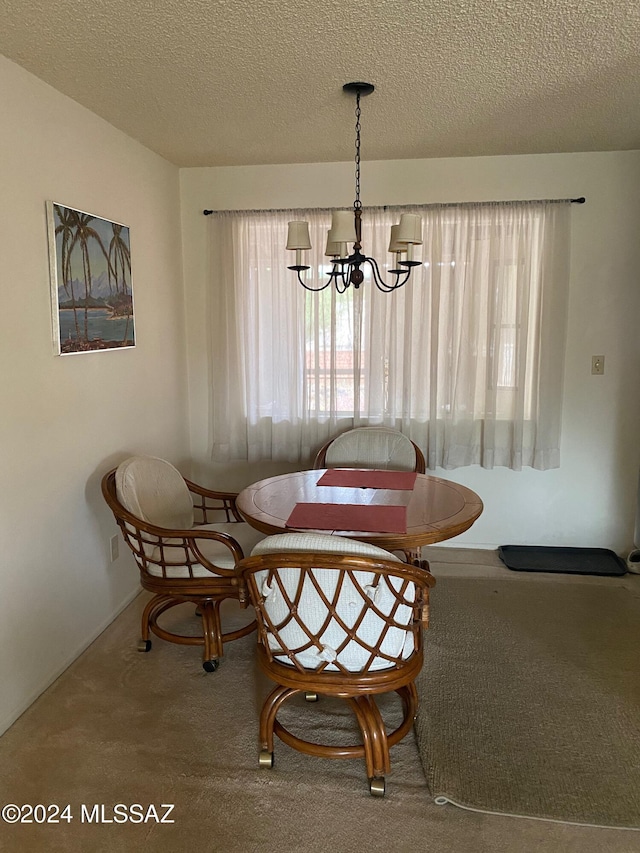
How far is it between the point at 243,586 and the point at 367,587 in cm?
42

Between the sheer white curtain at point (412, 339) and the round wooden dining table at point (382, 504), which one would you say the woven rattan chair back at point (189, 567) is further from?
the sheer white curtain at point (412, 339)

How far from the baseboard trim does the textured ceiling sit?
2403 millimetres

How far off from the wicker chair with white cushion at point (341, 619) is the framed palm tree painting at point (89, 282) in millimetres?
1455

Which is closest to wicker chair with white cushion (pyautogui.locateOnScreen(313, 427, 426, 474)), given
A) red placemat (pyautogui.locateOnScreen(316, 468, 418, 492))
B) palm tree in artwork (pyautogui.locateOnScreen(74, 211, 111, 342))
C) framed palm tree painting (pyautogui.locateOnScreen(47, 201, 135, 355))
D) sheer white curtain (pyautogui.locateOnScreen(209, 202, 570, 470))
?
red placemat (pyautogui.locateOnScreen(316, 468, 418, 492))

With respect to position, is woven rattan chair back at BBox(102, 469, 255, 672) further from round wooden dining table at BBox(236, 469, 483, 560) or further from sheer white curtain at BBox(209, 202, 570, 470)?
sheer white curtain at BBox(209, 202, 570, 470)

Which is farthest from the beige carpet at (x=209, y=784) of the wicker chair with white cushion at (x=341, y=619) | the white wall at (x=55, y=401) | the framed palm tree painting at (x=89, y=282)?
the framed palm tree painting at (x=89, y=282)

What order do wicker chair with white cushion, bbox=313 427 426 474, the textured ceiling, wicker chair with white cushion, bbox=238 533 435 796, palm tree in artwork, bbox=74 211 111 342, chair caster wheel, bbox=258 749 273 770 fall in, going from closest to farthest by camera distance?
1. wicker chair with white cushion, bbox=238 533 435 796
2. the textured ceiling
3. chair caster wheel, bbox=258 749 273 770
4. palm tree in artwork, bbox=74 211 111 342
5. wicker chair with white cushion, bbox=313 427 426 474

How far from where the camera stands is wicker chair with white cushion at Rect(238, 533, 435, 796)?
165cm

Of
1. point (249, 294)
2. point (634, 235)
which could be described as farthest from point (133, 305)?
point (634, 235)

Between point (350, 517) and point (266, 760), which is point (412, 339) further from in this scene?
point (266, 760)

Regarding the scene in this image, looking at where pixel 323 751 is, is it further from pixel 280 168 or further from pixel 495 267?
pixel 280 168

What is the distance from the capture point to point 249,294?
375 centimetres

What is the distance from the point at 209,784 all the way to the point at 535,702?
1.26m

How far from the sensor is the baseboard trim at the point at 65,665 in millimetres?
2207
